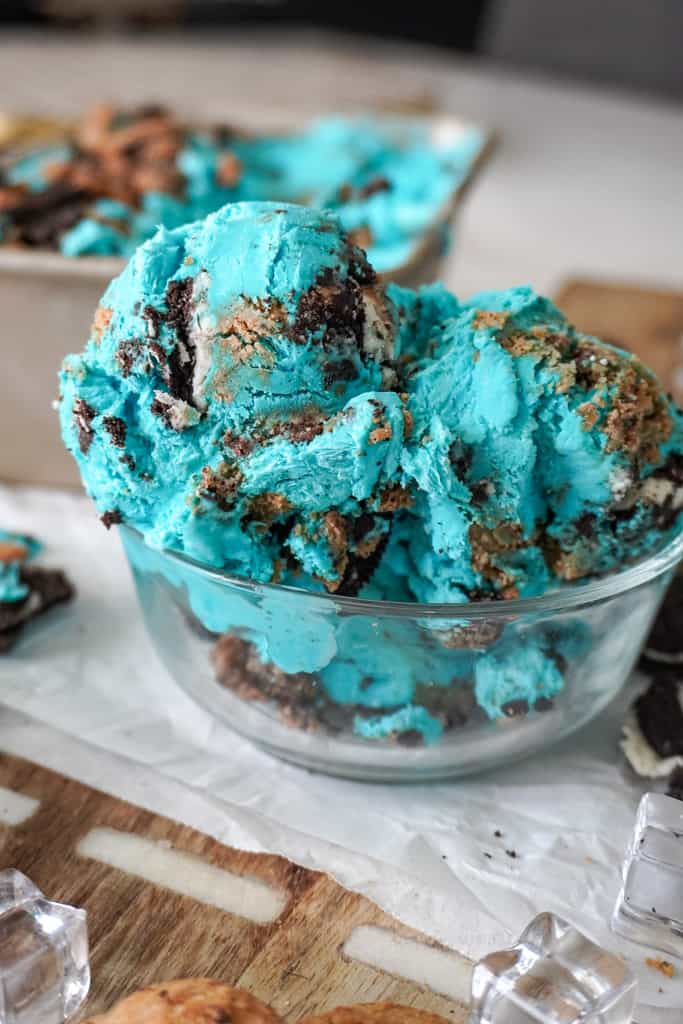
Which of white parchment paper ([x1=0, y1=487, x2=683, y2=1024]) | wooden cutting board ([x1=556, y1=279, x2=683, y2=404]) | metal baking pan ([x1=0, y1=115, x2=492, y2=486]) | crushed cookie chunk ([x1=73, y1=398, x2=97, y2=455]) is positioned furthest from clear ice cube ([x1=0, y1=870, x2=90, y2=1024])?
wooden cutting board ([x1=556, y1=279, x2=683, y2=404])

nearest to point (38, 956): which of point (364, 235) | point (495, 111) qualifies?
point (364, 235)

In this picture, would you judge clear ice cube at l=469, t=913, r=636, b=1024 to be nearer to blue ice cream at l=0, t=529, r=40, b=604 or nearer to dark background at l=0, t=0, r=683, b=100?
blue ice cream at l=0, t=529, r=40, b=604

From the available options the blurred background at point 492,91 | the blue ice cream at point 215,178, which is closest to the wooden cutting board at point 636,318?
the blurred background at point 492,91

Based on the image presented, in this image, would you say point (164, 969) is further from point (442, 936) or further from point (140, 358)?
point (140, 358)

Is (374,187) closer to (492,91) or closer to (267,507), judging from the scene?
(267,507)

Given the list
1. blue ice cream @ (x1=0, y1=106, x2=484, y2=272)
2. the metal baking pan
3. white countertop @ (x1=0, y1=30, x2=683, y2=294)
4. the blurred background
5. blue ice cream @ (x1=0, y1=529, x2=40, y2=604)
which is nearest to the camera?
blue ice cream @ (x1=0, y1=529, x2=40, y2=604)

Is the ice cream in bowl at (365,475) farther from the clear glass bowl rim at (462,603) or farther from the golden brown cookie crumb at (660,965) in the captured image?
the golden brown cookie crumb at (660,965)

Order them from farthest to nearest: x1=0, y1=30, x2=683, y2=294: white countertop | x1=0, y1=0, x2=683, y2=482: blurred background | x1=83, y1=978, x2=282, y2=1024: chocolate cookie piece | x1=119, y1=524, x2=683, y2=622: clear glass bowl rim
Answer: x1=0, y1=30, x2=683, y2=294: white countertop < x1=0, y1=0, x2=683, y2=482: blurred background < x1=119, y1=524, x2=683, y2=622: clear glass bowl rim < x1=83, y1=978, x2=282, y2=1024: chocolate cookie piece
